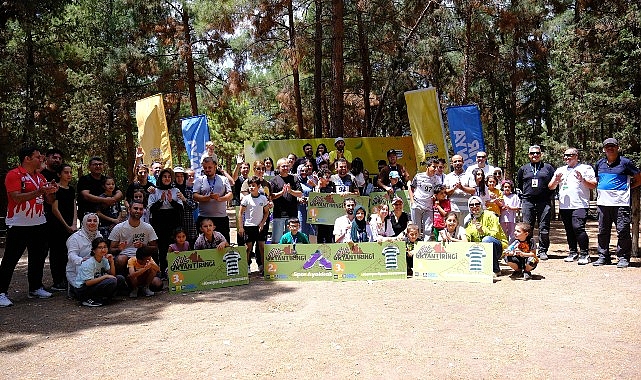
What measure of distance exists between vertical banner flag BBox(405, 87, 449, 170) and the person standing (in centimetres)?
337

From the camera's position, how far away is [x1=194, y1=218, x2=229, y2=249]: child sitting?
747cm

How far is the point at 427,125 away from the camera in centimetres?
1216

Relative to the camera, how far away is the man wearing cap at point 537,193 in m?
9.23

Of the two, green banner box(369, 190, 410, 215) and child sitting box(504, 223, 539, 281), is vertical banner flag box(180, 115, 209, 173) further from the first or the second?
child sitting box(504, 223, 539, 281)

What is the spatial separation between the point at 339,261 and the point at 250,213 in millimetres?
1574

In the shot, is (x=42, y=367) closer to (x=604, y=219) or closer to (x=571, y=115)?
(x=604, y=219)

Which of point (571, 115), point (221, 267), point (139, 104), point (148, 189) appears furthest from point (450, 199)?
point (571, 115)

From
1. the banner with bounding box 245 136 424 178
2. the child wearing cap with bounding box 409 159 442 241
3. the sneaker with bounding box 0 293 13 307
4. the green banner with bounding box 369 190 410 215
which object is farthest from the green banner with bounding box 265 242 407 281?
the banner with bounding box 245 136 424 178

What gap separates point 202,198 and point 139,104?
5.67 m

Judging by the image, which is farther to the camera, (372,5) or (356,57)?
(356,57)

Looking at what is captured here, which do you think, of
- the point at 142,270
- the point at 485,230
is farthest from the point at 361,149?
the point at 142,270

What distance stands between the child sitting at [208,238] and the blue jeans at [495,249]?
12.4 ft

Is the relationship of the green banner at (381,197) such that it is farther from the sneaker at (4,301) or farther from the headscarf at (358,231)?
the sneaker at (4,301)

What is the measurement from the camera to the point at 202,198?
7.96 m
